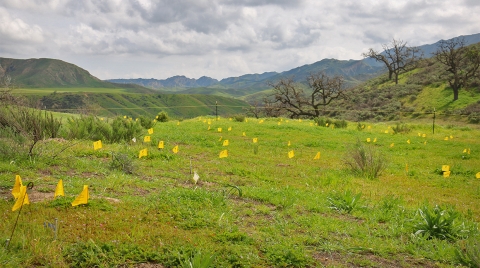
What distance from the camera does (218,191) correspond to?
22.6 feet

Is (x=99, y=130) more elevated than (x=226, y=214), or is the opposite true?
(x=99, y=130)

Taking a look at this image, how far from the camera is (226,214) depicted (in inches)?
214

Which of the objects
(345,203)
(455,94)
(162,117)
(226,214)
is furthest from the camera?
(455,94)

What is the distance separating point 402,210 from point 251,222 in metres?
2.99

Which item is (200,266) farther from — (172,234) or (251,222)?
(251,222)

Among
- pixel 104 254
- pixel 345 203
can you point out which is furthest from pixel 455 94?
pixel 104 254

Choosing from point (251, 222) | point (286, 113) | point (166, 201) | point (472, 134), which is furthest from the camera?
point (286, 113)

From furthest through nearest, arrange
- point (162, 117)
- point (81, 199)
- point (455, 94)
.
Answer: point (455, 94), point (162, 117), point (81, 199)

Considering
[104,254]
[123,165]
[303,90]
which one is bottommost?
[104,254]

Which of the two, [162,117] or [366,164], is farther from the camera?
[162,117]

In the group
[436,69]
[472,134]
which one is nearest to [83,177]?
[472,134]

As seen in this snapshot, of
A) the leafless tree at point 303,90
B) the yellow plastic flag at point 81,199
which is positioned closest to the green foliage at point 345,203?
the yellow plastic flag at point 81,199

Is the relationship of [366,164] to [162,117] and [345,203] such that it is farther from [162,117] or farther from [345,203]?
[162,117]

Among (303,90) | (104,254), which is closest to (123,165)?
(104,254)
